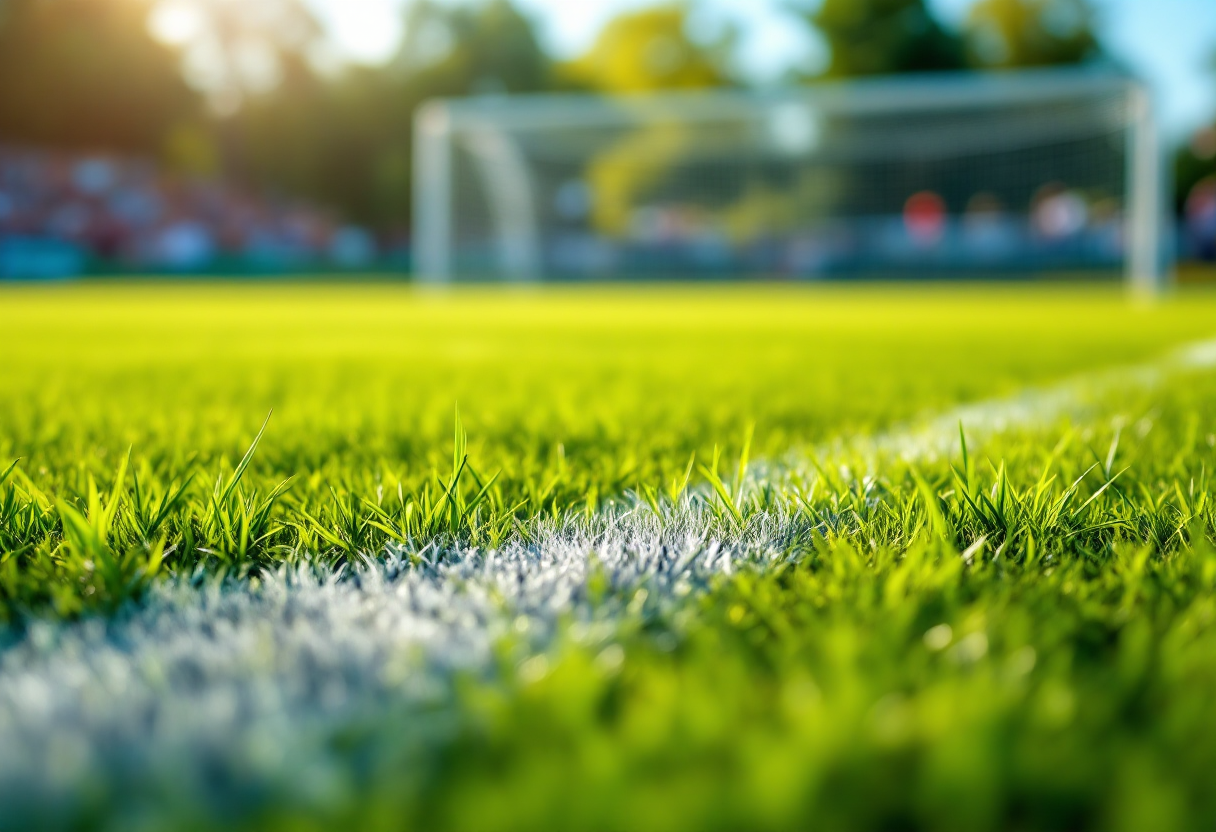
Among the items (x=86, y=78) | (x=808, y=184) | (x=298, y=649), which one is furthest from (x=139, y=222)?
(x=298, y=649)

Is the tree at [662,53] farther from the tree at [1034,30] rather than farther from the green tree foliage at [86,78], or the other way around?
the green tree foliage at [86,78]

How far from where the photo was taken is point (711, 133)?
21.7 meters

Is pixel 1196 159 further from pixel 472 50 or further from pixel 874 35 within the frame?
pixel 472 50

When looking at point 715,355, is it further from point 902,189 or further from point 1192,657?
point 902,189

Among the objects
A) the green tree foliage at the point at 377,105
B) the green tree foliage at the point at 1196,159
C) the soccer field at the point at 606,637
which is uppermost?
the green tree foliage at the point at 377,105

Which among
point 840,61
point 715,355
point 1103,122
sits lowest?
point 715,355

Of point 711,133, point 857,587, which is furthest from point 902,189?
point 857,587

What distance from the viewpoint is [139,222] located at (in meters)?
32.8

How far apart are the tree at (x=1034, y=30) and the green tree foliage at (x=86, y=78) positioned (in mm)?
27761

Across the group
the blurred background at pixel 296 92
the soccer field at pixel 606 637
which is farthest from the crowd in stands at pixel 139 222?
the soccer field at pixel 606 637

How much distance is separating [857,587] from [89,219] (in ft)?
116

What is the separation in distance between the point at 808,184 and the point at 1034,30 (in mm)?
16375

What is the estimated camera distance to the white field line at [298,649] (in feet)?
1.94

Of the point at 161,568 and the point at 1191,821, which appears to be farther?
the point at 161,568
